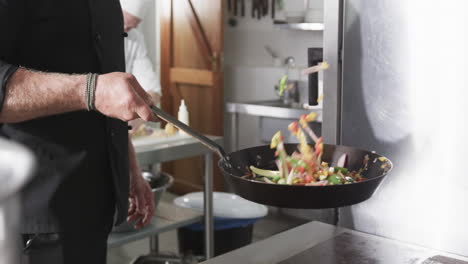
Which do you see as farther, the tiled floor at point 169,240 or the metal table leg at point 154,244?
the tiled floor at point 169,240

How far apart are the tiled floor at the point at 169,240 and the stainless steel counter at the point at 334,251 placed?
231cm

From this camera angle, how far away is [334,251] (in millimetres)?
1146

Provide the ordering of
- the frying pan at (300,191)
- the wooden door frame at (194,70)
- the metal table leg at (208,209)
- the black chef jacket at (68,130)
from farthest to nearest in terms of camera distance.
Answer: the wooden door frame at (194,70) < the metal table leg at (208,209) < the black chef jacket at (68,130) < the frying pan at (300,191)

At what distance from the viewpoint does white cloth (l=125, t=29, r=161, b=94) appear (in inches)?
144

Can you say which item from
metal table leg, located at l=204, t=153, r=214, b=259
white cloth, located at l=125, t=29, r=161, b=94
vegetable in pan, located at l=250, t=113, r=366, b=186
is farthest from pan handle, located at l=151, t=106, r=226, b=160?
white cloth, located at l=125, t=29, r=161, b=94

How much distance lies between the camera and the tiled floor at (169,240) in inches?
137

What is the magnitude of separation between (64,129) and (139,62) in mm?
2331

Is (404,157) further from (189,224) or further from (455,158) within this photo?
(189,224)

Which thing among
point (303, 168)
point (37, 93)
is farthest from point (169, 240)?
point (303, 168)

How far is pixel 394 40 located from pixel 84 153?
0.76m

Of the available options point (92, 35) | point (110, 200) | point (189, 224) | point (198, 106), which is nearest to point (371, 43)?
point (92, 35)

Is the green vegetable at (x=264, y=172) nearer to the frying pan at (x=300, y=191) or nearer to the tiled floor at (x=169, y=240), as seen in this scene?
the frying pan at (x=300, y=191)

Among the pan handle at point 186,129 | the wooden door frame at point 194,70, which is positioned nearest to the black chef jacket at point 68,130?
the pan handle at point 186,129

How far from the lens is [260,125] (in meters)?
3.80
